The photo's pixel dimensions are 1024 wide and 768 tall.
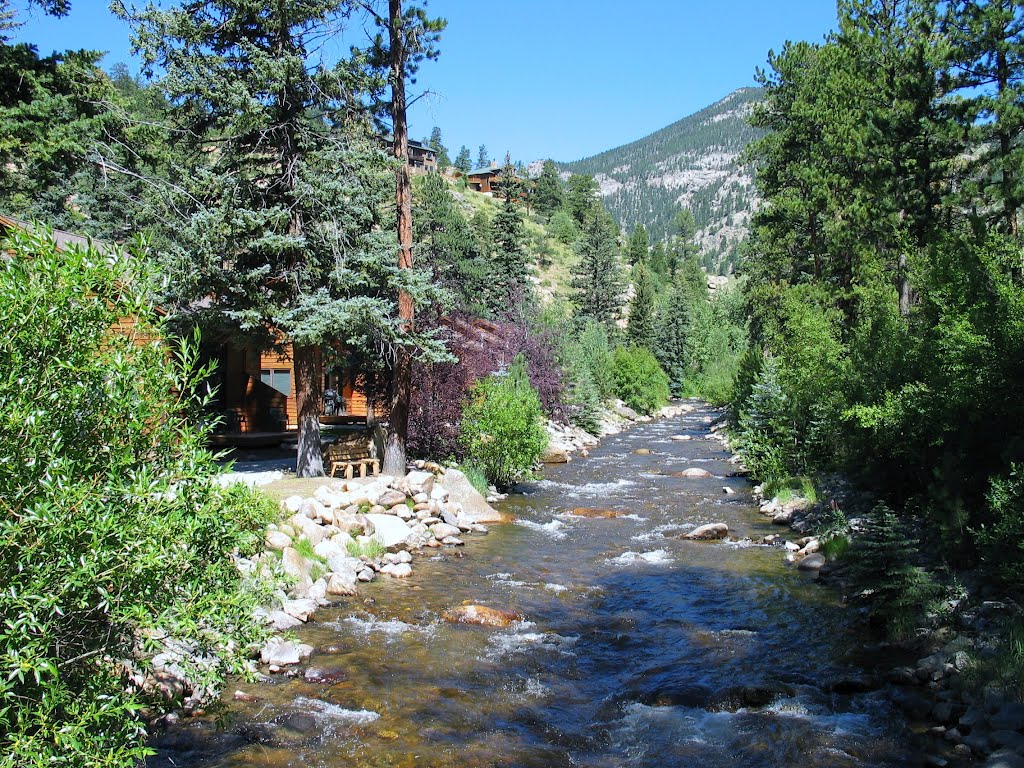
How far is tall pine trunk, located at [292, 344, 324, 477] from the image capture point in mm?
16984

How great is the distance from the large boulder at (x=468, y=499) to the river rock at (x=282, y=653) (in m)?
7.81

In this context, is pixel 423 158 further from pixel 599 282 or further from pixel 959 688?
pixel 959 688

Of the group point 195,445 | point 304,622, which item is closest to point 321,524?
point 304,622

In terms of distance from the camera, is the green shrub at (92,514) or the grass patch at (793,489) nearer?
the green shrub at (92,514)

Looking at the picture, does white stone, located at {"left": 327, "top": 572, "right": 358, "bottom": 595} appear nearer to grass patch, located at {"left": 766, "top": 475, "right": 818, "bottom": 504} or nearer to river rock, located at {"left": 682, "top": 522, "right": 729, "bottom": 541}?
river rock, located at {"left": 682, "top": 522, "right": 729, "bottom": 541}

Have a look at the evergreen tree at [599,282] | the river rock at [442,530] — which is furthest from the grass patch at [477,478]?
the evergreen tree at [599,282]

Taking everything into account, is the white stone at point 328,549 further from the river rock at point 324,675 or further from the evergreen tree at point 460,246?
the evergreen tree at point 460,246

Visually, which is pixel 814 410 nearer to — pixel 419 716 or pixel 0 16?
pixel 419 716

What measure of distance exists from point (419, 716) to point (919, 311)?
1120 centimetres

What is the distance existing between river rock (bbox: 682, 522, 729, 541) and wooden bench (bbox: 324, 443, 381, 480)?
7.52 metres

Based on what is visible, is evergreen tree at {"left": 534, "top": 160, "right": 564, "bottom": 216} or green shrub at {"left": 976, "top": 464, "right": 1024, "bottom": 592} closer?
green shrub at {"left": 976, "top": 464, "right": 1024, "bottom": 592}

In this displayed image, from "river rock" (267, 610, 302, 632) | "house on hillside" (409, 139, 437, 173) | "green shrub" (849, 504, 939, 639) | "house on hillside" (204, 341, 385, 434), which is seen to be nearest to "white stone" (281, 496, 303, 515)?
"river rock" (267, 610, 302, 632)

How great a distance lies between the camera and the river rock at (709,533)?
15773 millimetres

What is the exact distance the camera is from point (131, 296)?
455 cm
